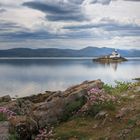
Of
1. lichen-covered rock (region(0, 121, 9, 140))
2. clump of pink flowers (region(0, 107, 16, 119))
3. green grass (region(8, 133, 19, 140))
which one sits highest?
clump of pink flowers (region(0, 107, 16, 119))

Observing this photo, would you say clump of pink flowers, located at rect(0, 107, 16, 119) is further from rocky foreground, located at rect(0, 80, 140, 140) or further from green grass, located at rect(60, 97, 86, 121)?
green grass, located at rect(60, 97, 86, 121)

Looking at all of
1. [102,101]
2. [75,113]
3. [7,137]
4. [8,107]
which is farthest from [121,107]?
[7,137]

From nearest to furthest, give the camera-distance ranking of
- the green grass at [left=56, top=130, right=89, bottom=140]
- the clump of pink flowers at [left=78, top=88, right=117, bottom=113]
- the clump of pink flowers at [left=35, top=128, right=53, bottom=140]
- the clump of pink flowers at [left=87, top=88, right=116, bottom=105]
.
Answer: the green grass at [left=56, top=130, right=89, bottom=140], the clump of pink flowers at [left=35, top=128, right=53, bottom=140], the clump of pink flowers at [left=78, top=88, right=117, bottom=113], the clump of pink flowers at [left=87, top=88, right=116, bottom=105]

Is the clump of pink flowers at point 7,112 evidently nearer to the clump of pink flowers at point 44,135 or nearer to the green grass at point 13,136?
the clump of pink flowers at point 44,135

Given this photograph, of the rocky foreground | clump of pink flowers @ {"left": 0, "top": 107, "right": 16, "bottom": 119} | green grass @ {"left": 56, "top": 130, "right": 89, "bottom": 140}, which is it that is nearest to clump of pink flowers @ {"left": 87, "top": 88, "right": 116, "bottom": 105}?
the rocky foreground

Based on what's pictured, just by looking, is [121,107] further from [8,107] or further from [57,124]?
[8,107]

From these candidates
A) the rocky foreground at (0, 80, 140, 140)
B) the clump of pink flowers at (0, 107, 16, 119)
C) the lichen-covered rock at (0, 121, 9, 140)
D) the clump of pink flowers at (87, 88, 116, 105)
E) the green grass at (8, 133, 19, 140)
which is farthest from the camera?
the clump of pink flowers at (87, 88, 116, 105)

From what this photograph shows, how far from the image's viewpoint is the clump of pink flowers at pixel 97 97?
946 inches

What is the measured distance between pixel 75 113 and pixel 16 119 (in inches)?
171

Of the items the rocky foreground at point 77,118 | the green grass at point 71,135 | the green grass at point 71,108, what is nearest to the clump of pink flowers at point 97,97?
the rocky foreground at point 77,118

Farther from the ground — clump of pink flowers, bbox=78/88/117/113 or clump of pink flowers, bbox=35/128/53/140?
clump of pink flowers, bbox=78/88/117/113

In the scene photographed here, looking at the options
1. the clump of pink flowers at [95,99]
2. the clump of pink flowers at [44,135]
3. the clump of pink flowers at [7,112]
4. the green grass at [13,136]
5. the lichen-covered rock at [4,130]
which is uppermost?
Answer: the clump of pink flowers at [95,99]

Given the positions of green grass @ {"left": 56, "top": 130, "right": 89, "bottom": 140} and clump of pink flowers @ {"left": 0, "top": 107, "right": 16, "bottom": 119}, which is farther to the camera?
clump of pink flowers @ {"left": 0, "top": 107, "right": 16, "bottom": 119}

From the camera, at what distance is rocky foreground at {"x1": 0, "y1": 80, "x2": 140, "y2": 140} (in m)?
19.9
